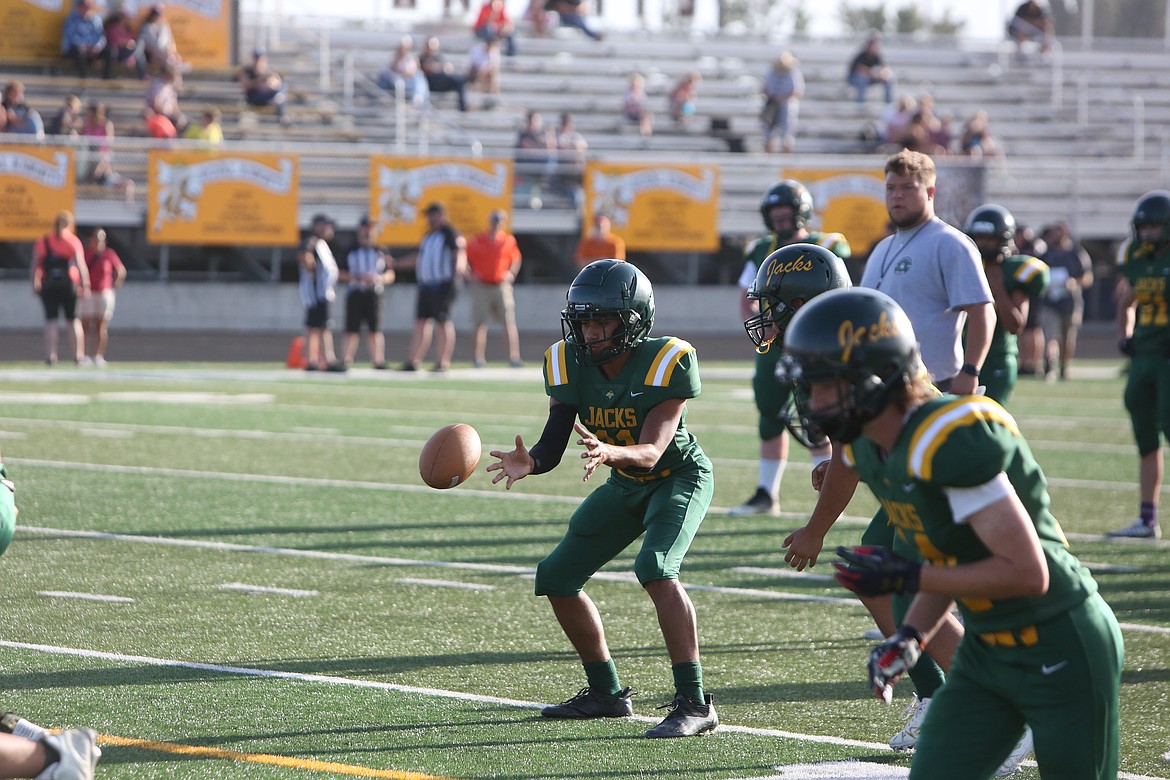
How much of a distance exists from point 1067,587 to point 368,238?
16.7 m

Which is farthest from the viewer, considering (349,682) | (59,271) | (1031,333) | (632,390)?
(1031,333)

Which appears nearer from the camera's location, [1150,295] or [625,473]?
[625,473]

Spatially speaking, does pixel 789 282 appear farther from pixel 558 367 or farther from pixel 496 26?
pixel 496 26

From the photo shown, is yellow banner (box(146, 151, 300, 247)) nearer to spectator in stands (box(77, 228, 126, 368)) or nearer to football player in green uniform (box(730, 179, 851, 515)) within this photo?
spectator in stands (box(77, 228, 126, 368))

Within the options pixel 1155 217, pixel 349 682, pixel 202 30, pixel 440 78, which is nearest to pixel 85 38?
pixel 202 30

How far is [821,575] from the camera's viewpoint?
26.9ft

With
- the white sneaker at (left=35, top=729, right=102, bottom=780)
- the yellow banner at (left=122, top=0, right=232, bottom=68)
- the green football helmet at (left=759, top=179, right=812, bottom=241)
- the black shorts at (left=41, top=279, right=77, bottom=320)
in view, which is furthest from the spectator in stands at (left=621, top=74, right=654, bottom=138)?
the white sneaker at (left=35, top=729, right=102, bottom=780)

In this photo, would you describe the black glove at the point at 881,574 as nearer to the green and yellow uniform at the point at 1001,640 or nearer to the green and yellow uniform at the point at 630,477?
the green and yellow uniform at the point at 1001,640

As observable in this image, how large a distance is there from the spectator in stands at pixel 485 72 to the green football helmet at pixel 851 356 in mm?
26287

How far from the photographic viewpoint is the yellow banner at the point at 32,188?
73.5 ft

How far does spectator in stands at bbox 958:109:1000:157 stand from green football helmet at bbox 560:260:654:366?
79.0 ft

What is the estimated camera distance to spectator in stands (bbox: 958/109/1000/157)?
28281 millimetres

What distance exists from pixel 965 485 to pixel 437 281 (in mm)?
16516

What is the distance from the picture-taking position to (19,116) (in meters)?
23.1
